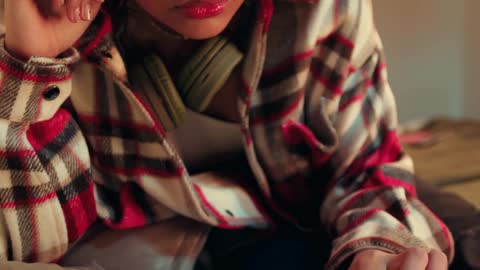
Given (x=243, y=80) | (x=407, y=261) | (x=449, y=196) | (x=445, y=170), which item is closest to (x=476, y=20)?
(x=445, y=170)

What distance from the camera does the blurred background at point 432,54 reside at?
1.68 m

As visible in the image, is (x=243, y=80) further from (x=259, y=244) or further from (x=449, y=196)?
(x=449, y=196)

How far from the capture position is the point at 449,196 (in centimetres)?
79

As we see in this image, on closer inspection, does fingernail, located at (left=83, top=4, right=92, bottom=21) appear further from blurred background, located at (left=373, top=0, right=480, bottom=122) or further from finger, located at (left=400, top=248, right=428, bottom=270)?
blurred background, located at (left=373, top=0, right=480, bottom=122)

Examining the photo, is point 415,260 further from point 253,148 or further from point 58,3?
point 58,3

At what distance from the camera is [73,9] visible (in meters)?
0.53

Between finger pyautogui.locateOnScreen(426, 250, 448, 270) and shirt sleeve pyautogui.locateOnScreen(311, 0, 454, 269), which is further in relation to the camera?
shirt sleeve pyautogui.locateOnScreen(311, 0, 454, 269)

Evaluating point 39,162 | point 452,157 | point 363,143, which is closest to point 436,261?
point 363,143

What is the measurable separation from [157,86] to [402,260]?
0.27 m

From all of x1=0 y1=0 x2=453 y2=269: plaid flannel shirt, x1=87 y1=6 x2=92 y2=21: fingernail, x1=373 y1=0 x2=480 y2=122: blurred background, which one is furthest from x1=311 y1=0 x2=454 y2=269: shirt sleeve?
x1=373 y1=0 x2=480 y2=122: blurred background

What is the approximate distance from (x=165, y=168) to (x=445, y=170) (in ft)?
2.32

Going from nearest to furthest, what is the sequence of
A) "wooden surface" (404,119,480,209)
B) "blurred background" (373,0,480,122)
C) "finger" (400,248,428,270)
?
"finger" (400,248,428,270) → "wooden surface" (404,119,480,209) → "blurred background" (373,0,480,122)

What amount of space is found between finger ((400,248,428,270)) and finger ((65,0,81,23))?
1.08ft

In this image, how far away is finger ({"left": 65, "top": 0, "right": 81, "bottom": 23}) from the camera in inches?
21.0
